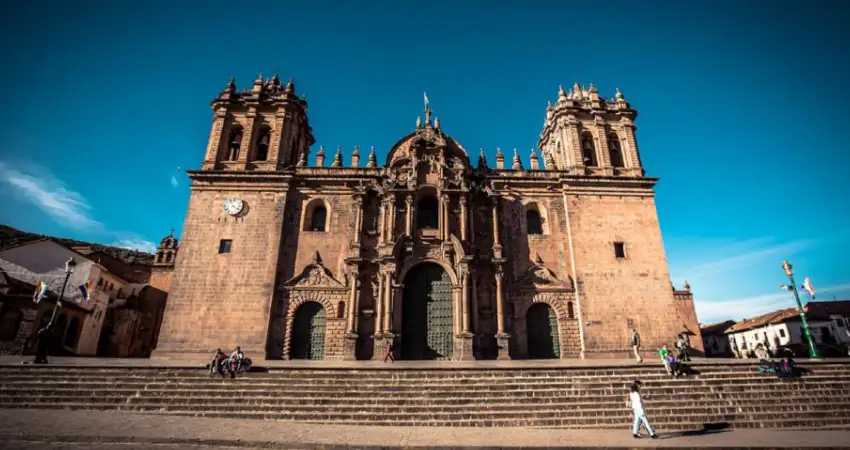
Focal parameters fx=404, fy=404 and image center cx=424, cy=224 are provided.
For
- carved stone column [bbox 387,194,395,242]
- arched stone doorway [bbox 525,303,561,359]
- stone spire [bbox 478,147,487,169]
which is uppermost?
stone spire [bbox 478,147,487,169]

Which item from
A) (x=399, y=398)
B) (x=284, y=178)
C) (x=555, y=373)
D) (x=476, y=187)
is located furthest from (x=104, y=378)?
(x=476, y=187)

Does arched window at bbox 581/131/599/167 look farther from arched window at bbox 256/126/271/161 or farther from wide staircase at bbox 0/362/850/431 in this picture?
arched window at bbox 256/126/271/161

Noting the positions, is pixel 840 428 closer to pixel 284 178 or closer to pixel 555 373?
pixel 555 373

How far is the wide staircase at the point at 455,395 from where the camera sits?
452 inches

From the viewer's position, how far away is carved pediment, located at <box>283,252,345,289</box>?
21.3 metres

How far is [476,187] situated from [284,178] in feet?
36.4

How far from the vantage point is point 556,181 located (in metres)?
24.1

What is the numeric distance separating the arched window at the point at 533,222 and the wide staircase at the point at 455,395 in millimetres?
10874

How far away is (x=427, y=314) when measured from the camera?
21000 millimetres

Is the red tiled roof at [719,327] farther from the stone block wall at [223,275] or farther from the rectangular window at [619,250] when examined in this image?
the stone block wall at [223,275]

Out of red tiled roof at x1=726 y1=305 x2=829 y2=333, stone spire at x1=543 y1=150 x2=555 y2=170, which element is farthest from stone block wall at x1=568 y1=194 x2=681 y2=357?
red tiled roof at x1=726 y1=305 x2=829 y2=333

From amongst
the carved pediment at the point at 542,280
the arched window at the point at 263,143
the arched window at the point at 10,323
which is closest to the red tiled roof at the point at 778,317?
the carved pediment at the point at 542,280

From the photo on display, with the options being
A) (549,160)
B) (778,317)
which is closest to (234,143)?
(549,160)

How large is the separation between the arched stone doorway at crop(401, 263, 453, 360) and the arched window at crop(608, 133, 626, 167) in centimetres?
1373
